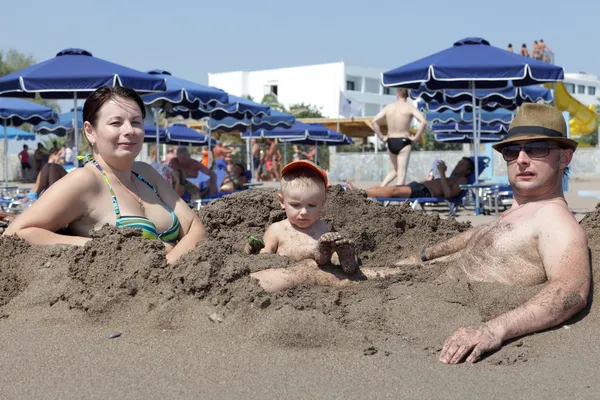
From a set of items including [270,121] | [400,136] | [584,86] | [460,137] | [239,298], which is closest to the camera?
[239,298]

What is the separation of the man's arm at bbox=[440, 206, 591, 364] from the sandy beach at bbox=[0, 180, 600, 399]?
5 centimetres

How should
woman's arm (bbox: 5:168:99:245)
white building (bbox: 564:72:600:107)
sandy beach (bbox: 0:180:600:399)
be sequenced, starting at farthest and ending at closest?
1. white building (bbox: 564:72:600:107)
2. woman's arm (bbox: 5:168:99:245)
3. sandy beach (bbox: 0:180:600:399)

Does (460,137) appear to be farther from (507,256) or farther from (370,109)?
(370,109)

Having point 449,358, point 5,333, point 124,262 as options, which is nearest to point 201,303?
point 124,262

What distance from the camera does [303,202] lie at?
4.35m

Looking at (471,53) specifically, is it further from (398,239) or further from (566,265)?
(566,265)

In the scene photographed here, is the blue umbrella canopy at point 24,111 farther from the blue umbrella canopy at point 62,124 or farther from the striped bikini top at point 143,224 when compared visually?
the striped bikini top at point 143,224

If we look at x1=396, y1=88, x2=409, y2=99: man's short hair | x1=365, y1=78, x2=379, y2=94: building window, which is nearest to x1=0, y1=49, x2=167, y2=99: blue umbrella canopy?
x1=396, y1=88, x2=409, y2=99: man's short hair

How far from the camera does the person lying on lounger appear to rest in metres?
10.9

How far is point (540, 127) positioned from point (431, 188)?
814 cm

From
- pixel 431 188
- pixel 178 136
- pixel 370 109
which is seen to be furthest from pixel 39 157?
pixel 370 109

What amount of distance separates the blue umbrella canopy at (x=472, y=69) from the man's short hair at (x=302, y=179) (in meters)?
7.77

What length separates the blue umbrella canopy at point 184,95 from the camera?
1397 cm

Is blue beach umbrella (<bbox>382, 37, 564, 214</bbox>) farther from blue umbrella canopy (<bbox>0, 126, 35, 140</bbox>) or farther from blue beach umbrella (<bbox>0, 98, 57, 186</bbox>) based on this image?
blue umbrella canopy (<bbox>0, 126, 35, 140</bbox>)
